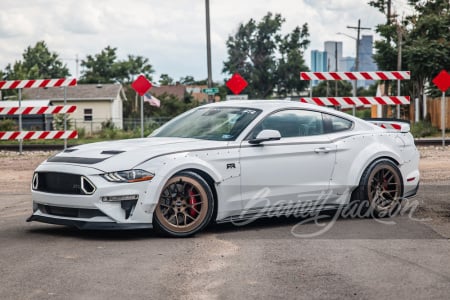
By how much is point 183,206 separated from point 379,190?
2.73 metres

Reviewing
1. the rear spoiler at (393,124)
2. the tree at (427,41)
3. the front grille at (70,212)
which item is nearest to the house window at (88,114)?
the tree at (427,41)

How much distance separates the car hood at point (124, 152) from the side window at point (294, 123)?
2.49 ft

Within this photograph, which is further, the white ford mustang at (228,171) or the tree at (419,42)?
the tree at (419,42)

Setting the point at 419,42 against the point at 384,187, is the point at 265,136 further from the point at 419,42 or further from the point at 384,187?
the point at 419,42

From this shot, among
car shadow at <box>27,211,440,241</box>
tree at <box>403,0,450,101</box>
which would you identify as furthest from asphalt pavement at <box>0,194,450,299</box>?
tree at <box>403,0,450,101</box>

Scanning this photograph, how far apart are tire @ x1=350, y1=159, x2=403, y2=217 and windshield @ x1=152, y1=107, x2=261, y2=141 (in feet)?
5.13

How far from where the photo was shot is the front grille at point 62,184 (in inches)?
324

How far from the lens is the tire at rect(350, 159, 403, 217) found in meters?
9.98

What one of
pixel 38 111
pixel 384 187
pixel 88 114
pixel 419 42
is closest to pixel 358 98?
pixel 38 111

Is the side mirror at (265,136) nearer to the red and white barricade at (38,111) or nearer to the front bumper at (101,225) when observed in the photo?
the front bumper at (101,225)

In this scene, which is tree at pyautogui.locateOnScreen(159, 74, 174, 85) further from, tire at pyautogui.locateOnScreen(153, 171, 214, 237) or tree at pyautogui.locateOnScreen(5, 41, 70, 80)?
tire at pyautogui.locateOnScreen(153, 171, 214, 237)

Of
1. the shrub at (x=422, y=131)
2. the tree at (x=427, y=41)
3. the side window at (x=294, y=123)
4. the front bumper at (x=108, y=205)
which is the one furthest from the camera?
the tree at (x=427, y=41)

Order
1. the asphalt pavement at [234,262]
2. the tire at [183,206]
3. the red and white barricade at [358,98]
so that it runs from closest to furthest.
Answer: the asphalt pavement at [234,262] → the tire at [183,206] → the red and white barricade at [358,98]

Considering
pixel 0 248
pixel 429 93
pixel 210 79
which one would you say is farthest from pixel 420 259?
pixel 429 93
